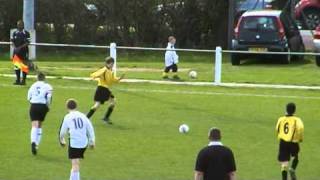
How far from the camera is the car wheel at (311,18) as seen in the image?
35.5m

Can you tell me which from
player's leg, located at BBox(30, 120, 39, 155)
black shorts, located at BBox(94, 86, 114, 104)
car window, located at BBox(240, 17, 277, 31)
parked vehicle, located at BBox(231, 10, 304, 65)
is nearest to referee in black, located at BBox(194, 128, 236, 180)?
player's leg, located at BBox(30, 120, 39, 155)

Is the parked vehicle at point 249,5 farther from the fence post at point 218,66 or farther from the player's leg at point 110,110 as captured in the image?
the player's leg at point 110,110

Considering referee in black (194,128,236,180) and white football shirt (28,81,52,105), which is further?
white football shirt (28,81,52,105)

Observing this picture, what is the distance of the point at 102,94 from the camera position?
62.1 ft

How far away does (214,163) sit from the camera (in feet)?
33.1

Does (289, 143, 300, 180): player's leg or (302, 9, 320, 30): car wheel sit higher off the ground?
(302, 9, 320, 30): car wheel

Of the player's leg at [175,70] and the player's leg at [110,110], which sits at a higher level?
the player's leg at [175,70]

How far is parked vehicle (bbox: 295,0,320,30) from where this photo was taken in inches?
1398

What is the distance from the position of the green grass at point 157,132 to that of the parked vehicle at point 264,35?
207 inches

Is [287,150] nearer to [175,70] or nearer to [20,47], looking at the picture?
[20,47]

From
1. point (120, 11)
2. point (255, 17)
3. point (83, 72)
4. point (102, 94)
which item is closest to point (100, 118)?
point (102, 94)

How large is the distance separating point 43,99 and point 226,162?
662cm

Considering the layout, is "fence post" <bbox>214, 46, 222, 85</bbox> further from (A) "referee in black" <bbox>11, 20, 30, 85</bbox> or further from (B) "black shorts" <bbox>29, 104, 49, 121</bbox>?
(B) "black shorts" <bbox>29, 104, 49, 121</bbox>

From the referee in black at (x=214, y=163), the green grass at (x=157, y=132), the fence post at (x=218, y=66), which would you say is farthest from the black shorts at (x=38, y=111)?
the fence post at (x=218, y=66)
